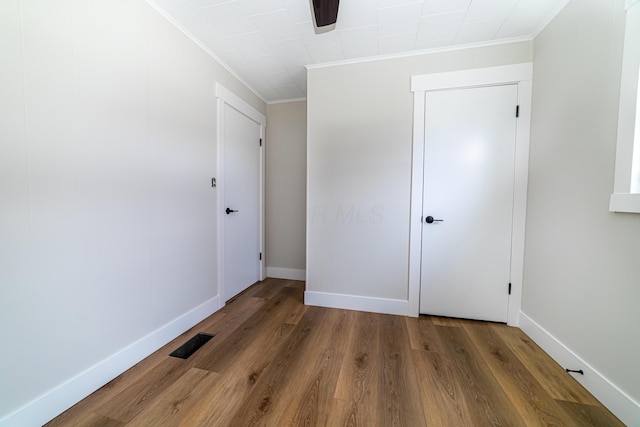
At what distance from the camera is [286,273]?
3.31 m

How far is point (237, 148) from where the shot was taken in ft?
8.57

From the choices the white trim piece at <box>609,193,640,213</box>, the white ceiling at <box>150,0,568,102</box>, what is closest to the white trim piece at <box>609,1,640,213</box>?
the white trim piece at <box>609,193,640,213</box>

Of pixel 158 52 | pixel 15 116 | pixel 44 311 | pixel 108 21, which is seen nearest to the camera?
pixel 15 116

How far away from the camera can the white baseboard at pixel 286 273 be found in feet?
10.7

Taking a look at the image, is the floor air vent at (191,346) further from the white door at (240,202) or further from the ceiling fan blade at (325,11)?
the ceiling fan blade at (325,11)

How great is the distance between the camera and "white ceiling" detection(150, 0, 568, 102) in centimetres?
162

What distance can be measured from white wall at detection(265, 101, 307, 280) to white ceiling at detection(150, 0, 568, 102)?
905 millimetres

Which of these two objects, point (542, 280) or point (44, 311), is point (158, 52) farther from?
point (542, 280)

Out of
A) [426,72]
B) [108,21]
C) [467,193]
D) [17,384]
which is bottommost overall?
[17,384]

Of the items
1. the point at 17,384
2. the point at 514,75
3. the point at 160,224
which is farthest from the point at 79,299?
the point at 514,75

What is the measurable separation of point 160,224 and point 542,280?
293 centimetres

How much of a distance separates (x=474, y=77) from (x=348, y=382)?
2.58 meters

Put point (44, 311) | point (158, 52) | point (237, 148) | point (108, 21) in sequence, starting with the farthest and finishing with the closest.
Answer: point (237, 148), point (158, 52), point (108, 21), point (44, 311)

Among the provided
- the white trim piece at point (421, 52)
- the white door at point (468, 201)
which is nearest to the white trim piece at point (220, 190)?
the white trim piece at point (421, 52)
